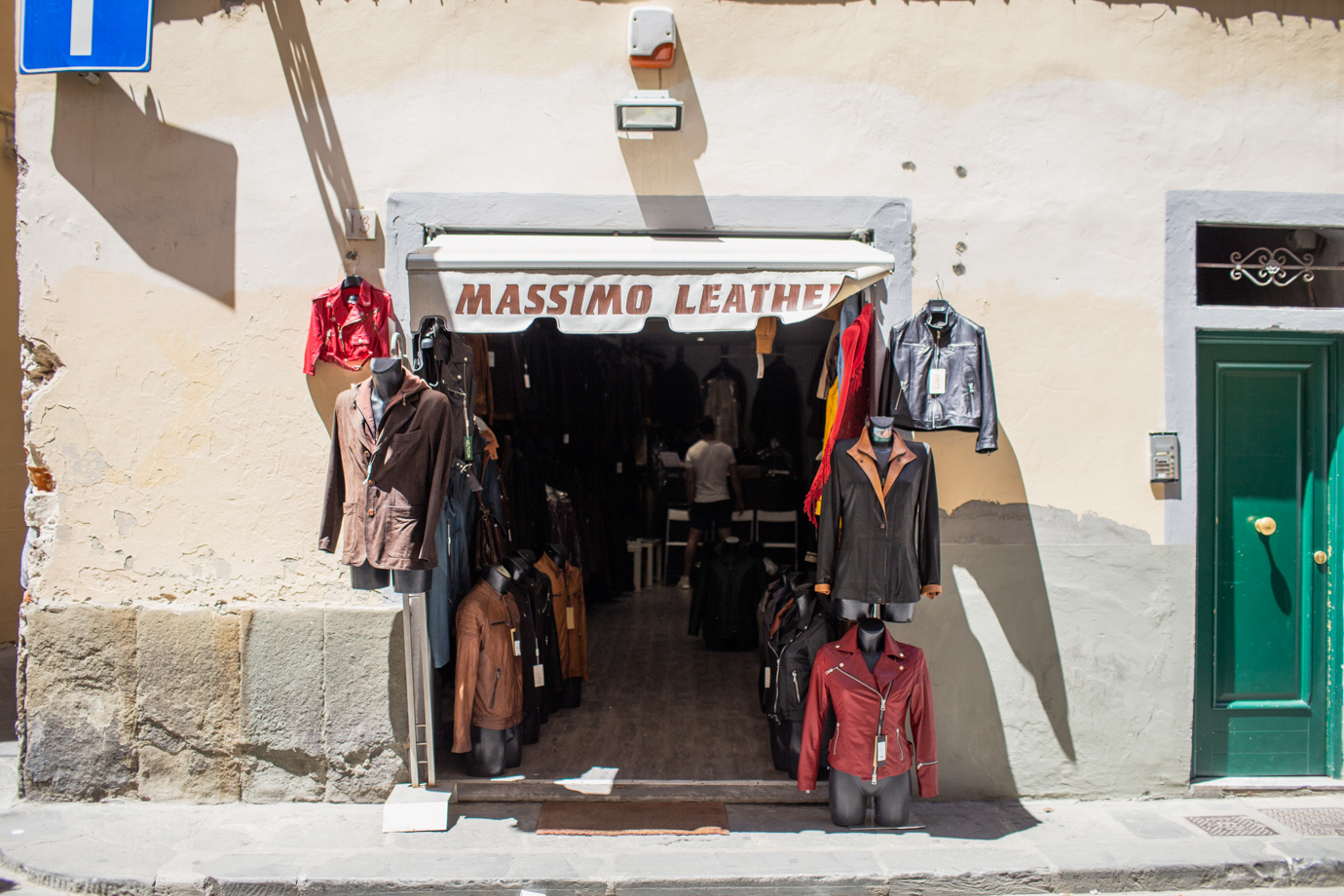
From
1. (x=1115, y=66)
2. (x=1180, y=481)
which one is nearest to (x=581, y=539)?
(x=1180, y=481)

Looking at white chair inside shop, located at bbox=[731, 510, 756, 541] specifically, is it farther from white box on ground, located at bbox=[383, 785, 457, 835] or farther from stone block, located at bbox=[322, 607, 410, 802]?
white box on ground, located at bbox=[383, 785, 457, 835]

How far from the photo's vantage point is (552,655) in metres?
5.73

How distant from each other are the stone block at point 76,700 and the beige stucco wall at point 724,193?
0.21 meters

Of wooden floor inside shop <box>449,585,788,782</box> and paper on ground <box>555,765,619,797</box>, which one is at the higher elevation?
wooden floor inside shop <box>449,585,788,782</box>

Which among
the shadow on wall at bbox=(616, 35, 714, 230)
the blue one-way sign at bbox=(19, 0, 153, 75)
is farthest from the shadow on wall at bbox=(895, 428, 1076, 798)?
the blue one-way sign at bbox=(19, 0, 153, 75)

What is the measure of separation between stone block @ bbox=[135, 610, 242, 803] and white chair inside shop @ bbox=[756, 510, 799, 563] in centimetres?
543

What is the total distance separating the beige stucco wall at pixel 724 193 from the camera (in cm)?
472

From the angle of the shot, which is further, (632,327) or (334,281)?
(334,281)

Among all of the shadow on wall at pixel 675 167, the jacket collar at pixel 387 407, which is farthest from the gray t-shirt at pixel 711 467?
the jacket collar at pixel 387 407

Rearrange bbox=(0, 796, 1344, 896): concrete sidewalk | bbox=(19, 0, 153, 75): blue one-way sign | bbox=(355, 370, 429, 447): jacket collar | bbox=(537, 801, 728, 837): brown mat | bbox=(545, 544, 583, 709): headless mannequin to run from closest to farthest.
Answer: bbox=(0, 796, 1344, 896): concrete sidewalk < bbox=(355, 370, 429, 447): jacket collar < bbox=(537, 801, 728, 837): brown mat < bbox=(19, 0, 153, 75): blue one-way sign < bbox=(545, 544, 583, 709): headless mannequin

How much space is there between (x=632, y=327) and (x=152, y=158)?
2972 millimetres

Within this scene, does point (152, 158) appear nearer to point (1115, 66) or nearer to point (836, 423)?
point (836, 423)

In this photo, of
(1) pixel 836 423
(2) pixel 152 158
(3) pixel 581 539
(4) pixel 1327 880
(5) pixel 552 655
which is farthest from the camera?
(3) pixel 581 539

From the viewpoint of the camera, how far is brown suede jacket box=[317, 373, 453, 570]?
13.2ft
